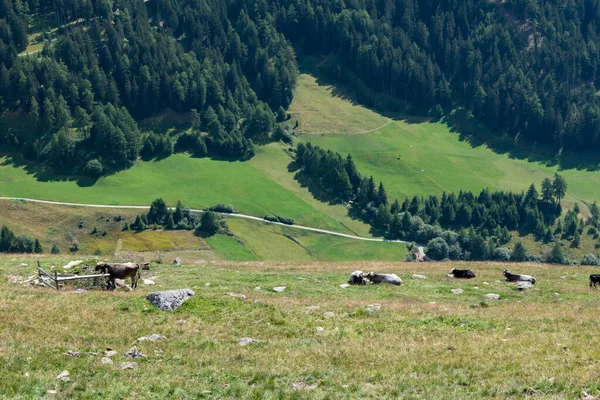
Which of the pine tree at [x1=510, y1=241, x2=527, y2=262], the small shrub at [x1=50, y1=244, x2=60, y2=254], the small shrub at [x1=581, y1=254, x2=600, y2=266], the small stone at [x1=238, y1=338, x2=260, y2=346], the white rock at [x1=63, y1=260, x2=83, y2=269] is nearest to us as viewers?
the small stone at [x1=238, y1=338, x2=260, y2=346]

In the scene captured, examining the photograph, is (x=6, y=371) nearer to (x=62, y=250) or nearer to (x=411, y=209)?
(x=62, y=250)

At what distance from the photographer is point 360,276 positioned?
5238 centimetres

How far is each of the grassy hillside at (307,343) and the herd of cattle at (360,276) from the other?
161 centimetres

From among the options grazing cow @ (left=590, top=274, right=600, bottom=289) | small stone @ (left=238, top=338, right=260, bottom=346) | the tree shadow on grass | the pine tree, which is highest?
small stone @ (left=238, top=338, right=260, bottom=346)

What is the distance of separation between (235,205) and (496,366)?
16057 centimetres

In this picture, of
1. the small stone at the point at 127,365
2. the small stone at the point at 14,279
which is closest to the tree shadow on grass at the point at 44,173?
the small stone at the point at 14,279

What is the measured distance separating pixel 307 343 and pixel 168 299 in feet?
32.4

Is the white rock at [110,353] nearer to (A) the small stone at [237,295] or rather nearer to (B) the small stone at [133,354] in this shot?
(B) the small stone at [133,354]

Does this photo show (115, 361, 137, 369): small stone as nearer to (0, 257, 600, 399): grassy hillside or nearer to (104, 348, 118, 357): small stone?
(0, 257, 600, 399): grassy hillside

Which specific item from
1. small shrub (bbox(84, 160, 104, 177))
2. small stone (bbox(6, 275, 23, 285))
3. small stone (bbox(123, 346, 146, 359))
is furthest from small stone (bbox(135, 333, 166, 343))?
small shrub (bbox(84, 160, 104, 177))

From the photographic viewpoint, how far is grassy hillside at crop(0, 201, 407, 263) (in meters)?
155

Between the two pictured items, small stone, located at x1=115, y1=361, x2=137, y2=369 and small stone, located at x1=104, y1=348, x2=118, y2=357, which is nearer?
small stone, located at x1=115, y1=361, x2=137, y2=369

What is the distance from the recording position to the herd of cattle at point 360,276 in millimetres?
45438

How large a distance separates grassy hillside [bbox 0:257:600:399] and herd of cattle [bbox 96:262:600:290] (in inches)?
63.5
